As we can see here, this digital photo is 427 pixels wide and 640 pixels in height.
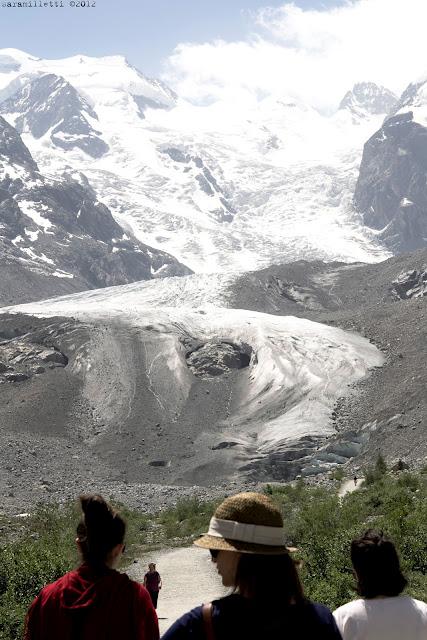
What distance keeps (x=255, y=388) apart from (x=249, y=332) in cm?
1374

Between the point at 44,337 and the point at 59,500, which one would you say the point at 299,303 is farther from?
the point at 59,500

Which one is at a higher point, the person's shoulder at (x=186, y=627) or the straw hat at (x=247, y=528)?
the straw hat at (x=247, y=528)

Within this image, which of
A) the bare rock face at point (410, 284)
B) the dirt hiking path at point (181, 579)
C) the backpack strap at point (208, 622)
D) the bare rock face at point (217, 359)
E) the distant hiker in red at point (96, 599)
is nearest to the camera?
the backpack strap at point (208, 622)

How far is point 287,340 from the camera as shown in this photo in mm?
96000

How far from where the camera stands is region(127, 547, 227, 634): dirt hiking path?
21.4m

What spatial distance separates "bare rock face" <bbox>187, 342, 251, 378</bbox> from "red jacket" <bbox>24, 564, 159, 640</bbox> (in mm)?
83093

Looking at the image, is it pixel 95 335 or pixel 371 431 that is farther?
pixel 95 335

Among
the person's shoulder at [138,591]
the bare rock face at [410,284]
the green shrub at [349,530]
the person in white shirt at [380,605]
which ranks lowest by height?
the bare rock face at [410,284]

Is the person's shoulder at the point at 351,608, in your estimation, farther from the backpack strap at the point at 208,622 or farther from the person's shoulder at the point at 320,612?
the backpack strap at the point at 208,622

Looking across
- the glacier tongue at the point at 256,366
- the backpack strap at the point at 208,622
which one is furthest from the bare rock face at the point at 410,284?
the backpack strap at the point at 208,622

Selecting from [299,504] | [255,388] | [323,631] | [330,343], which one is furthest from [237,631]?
[330,343]

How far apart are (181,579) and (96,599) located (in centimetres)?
2037

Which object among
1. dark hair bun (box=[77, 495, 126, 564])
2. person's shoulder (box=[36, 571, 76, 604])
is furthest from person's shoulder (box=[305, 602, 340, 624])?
person's shoulder (box=[36, 571, 76, 604])

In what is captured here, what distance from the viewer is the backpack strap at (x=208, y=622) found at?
486 centimetres
